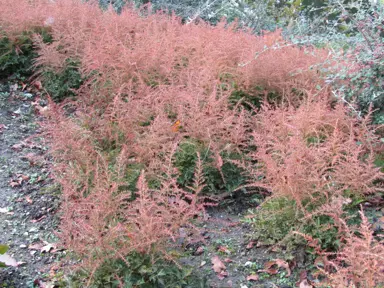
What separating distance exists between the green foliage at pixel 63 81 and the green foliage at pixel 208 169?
2015 millimetres

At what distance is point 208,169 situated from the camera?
11.3 ft

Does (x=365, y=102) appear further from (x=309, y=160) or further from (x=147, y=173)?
(x=147, y=173)

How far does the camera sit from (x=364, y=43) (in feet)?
12.5

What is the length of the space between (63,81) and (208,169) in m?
2.47

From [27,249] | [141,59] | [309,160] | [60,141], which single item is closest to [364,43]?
[309,160]

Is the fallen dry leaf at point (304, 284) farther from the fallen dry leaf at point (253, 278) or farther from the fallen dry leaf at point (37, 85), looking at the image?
the fallen dry leaf at point (37, 85)

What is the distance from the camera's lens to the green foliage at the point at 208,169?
3.43m

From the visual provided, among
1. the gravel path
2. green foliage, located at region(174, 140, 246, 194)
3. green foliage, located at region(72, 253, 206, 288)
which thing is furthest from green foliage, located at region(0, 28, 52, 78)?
green foliage, located at region(72, 253, 206, 288)

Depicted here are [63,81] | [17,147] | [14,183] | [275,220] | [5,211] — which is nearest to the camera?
[275,220]

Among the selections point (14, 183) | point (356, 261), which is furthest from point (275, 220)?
point (14, 183)

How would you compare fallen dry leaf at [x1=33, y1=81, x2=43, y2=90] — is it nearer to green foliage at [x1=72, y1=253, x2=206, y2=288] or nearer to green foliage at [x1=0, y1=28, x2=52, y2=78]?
green foliage at [x1=0, y1=28, x2=52, y2=78]

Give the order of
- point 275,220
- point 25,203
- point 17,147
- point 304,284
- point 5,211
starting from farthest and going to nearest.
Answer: point 17,147 → point 25,203 → point 5,211 → point 275,220 → point 304,284

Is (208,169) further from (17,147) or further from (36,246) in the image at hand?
(17,147)

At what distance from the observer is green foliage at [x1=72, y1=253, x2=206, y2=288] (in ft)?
7.66
